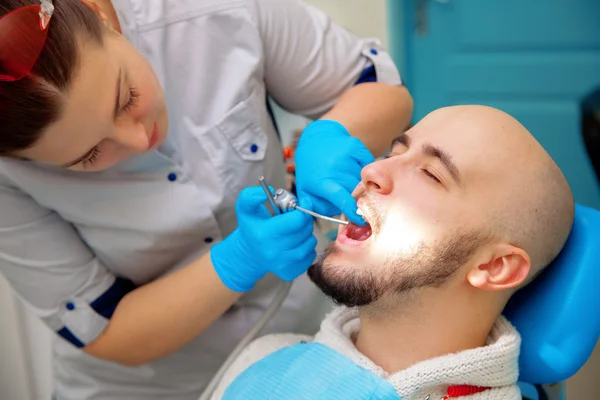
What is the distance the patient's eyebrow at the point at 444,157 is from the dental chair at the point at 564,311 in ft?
0.85

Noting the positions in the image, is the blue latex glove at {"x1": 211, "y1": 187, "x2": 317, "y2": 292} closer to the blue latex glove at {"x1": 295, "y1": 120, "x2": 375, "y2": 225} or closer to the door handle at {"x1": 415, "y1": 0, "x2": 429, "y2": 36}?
the blue latex glove at {"x1": 295, "y1": 120, "x2": 375, "y2": 225}

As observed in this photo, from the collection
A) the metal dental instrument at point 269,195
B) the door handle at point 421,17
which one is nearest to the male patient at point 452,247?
the metal dental instrument at point 269,195

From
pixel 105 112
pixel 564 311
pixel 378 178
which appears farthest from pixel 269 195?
pixel 564 311

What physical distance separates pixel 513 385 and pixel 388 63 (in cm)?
79

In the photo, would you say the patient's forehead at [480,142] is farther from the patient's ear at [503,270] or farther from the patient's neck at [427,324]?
the patient's neck at [427,324]

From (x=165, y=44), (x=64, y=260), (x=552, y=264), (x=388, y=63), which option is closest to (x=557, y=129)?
(x=388, y=63)

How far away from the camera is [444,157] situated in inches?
39.2

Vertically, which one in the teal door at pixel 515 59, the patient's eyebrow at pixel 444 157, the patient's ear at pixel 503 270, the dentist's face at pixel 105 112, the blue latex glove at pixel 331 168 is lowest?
the teal door at pixel 515 59

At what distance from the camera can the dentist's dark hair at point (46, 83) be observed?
0.86 meters

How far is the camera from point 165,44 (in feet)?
4.03

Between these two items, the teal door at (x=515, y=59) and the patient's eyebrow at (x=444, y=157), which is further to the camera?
the teal door at (x=515, y=59)

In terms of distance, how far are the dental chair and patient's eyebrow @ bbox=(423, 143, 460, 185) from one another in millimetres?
259

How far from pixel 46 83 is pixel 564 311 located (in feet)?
3.05

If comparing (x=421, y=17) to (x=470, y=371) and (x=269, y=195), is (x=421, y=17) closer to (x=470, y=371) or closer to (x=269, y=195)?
(x=269, y=195)
